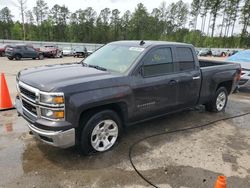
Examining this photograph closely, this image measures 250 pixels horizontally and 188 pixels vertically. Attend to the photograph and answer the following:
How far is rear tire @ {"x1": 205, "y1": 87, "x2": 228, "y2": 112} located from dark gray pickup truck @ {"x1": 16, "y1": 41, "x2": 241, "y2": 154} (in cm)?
86

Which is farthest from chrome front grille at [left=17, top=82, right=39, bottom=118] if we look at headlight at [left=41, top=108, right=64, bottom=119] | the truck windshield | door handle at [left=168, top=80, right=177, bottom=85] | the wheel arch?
the wheel arch

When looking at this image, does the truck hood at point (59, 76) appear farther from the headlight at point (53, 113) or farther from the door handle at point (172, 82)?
the door handle at point (172, 82)

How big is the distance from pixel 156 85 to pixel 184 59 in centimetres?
117

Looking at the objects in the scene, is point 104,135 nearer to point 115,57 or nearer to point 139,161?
point 139,161

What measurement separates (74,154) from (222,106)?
4631mm

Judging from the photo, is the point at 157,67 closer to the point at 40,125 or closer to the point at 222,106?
the point at 40,125

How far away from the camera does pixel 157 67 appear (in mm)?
4668

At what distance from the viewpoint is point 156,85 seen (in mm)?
4570

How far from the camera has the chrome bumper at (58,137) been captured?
3431 millimetres

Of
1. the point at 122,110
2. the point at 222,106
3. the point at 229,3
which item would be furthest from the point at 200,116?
the point at 229,3

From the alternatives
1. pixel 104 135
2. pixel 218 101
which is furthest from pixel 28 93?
pixel 218 101

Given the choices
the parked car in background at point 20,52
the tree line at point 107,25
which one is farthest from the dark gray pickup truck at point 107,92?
the tree line at point 107,25

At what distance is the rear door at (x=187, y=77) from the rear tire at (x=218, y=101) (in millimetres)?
1035

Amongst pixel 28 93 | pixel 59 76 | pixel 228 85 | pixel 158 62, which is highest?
pixel 158 62
